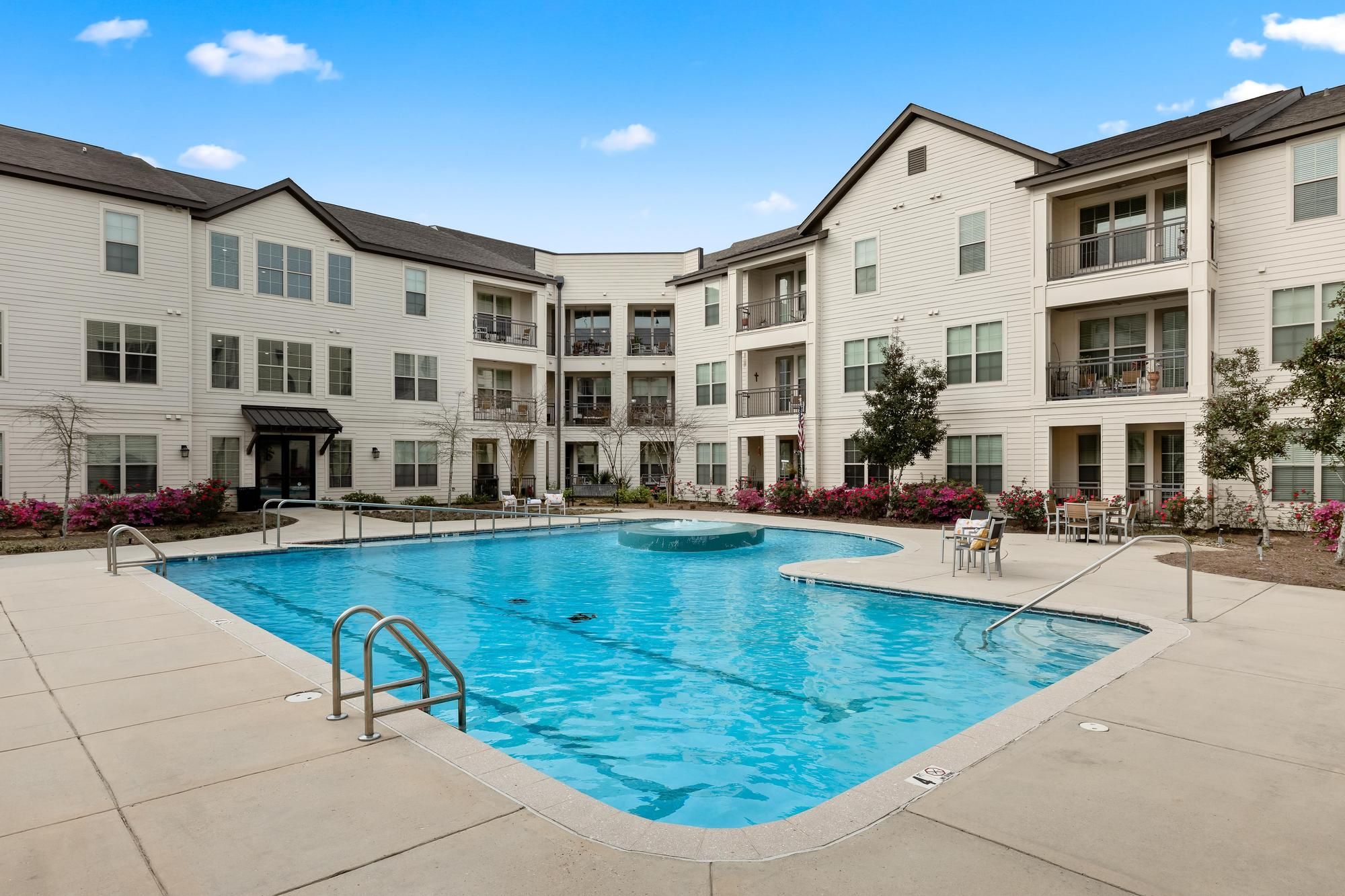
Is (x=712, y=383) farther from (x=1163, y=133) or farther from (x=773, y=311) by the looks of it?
(x=1163, y=133)

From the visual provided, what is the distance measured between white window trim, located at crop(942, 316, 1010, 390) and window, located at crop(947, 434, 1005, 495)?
1.09 ft

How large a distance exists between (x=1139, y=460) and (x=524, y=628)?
17285mm

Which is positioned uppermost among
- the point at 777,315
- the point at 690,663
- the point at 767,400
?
the point at 777,315

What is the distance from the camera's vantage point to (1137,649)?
6875 millimetres

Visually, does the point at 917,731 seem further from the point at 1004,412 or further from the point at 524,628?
the point at 1004,412

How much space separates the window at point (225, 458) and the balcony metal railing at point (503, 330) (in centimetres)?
962

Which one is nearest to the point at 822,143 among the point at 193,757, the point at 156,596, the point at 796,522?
the point at 796,522

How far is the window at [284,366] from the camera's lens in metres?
23.3

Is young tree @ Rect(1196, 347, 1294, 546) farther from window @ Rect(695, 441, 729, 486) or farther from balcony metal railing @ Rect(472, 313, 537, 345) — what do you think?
balcony metal railing @ Rect(472, 313, 537, 345)

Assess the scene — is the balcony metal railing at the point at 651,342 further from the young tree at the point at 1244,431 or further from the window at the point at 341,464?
the young tree at the point at 1244,431

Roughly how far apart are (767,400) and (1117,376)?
11627 mm

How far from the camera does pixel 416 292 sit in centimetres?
2728

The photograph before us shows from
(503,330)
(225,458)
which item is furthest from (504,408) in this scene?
(225,458)

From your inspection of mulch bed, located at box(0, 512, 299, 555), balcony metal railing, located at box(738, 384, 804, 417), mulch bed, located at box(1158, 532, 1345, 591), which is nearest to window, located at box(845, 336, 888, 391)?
balcony metal railing, located at box(738, 384, 804, 417)
